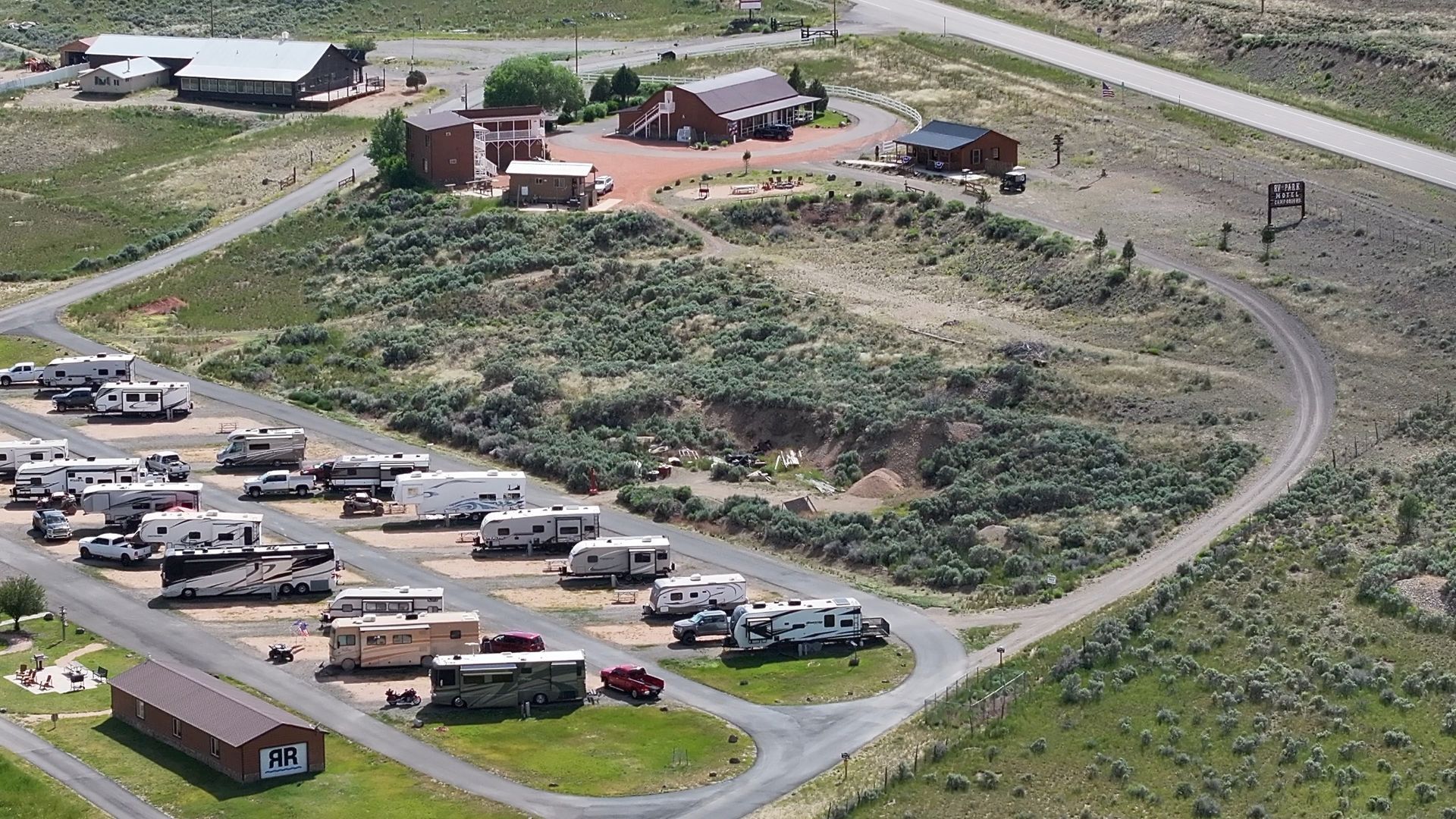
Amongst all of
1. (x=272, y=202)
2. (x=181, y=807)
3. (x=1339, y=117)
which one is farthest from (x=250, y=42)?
(x=181, y=807)

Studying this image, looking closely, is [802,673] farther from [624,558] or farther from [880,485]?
[880,485]

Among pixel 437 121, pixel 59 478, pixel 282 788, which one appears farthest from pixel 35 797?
pixel 437 121

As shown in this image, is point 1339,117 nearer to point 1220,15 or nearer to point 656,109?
point 1220,15

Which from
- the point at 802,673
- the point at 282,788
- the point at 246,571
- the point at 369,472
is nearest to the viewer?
the point at 282,788

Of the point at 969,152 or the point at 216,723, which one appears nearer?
the point at 216,723

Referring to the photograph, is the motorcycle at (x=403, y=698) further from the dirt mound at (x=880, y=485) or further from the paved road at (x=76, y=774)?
the dirt mound at (x=880, y=485)

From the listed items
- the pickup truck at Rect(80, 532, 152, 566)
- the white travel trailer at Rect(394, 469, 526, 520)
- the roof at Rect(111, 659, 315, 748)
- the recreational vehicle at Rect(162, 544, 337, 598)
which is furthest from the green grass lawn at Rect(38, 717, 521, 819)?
the white travel trailer at Rect(394, 469, 526, 520)
